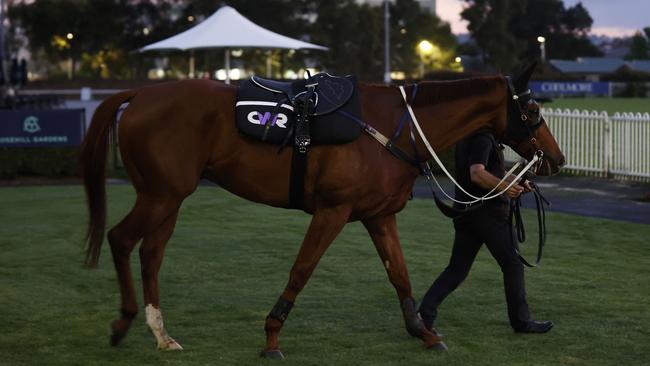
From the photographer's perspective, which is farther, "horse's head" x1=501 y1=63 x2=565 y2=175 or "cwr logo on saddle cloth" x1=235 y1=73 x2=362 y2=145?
"horse's head" x1=501 y1=63 x2=565 y2=175

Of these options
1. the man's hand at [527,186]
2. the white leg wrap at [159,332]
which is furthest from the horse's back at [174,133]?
the man's hand at [527,186]

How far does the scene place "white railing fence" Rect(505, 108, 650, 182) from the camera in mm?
18125

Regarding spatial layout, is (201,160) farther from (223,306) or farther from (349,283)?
(349,283)

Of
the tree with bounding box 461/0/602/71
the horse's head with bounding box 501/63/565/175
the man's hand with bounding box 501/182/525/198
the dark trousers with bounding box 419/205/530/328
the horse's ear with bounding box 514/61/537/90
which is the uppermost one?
the tree with bounding box 461/0/602/71

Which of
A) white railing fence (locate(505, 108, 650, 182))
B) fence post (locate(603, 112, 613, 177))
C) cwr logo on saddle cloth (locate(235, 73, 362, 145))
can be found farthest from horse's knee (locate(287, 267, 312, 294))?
fence post (locate(603, 112, 613, 177))

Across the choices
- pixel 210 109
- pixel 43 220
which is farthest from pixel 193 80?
pixel 43 220

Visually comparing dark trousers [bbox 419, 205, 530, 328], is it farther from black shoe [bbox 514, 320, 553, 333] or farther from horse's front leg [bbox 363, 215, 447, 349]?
horse's front leg [bbox 363, 215, 447, 349]

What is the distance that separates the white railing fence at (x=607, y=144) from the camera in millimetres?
18125

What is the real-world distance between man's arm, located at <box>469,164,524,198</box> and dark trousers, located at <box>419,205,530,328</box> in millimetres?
235

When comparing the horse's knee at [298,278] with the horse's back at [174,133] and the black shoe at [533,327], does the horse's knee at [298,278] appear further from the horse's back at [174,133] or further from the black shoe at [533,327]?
the black shoe at [533,327]

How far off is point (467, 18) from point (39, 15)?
34793 millimetres

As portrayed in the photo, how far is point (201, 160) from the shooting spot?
7.03 metres

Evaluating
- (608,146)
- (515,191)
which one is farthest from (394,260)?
(608,146)

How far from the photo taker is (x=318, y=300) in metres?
8.72
